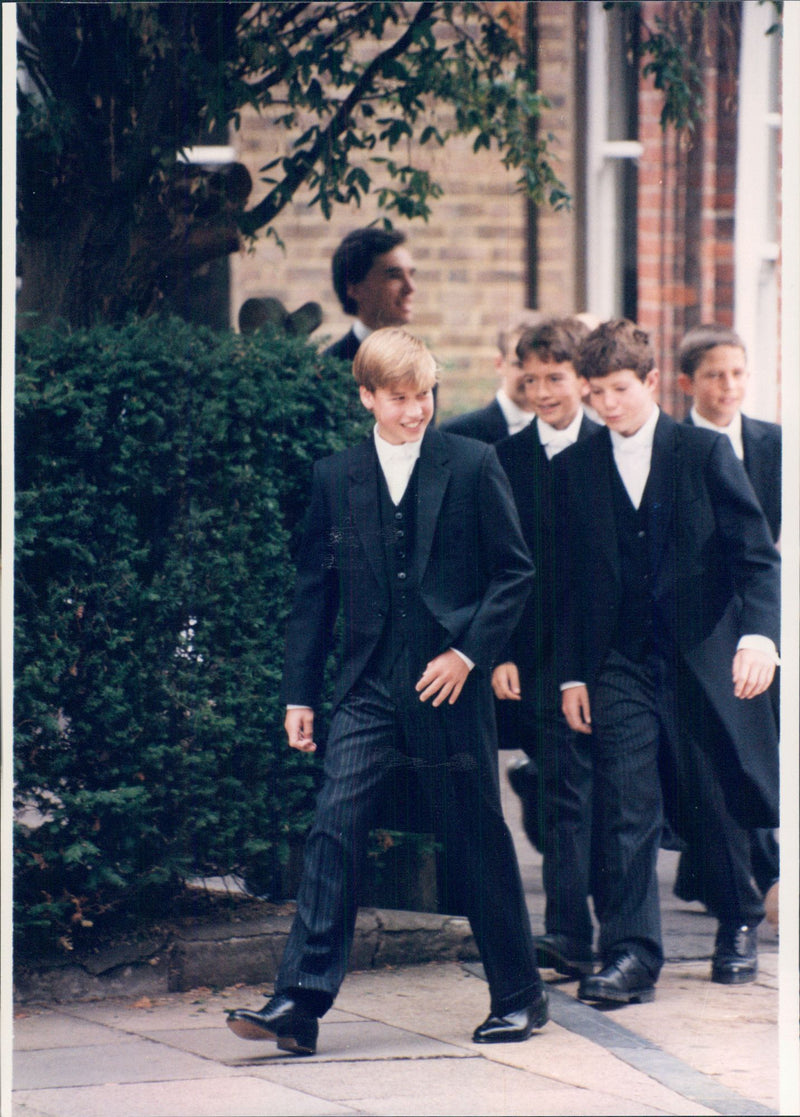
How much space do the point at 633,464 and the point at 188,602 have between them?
58.2 inches

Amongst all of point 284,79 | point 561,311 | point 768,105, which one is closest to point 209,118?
point 284,79

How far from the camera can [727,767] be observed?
19.2 feet

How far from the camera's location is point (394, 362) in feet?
16.3

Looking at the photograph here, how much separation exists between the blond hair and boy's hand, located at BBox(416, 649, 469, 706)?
75 centimetres

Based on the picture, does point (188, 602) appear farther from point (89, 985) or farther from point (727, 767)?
point (727, 767)

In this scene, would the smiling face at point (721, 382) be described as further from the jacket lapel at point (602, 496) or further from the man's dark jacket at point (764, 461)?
the jacket lapel at point (602, 496)

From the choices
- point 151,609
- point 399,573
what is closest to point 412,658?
point 399,573

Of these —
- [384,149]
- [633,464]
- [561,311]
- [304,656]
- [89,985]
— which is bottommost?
[89,985]

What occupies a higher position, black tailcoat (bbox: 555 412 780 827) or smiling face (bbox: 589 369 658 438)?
smiling face (bbox: 589 369 658 438)

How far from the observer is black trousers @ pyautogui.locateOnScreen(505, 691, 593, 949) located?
5926mm

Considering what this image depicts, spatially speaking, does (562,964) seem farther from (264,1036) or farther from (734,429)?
(734,429)

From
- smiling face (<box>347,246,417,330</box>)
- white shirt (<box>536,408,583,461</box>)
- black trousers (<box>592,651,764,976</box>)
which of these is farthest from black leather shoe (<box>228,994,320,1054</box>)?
smiling face (<box>347,246,417,330</box>)

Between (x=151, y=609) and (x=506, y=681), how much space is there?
4.05 ft

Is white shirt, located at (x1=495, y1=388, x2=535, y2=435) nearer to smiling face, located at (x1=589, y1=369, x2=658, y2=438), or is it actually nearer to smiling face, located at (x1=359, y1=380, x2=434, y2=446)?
smiling face, located at (x1=589, y1=369, x2=658, y2=438)
